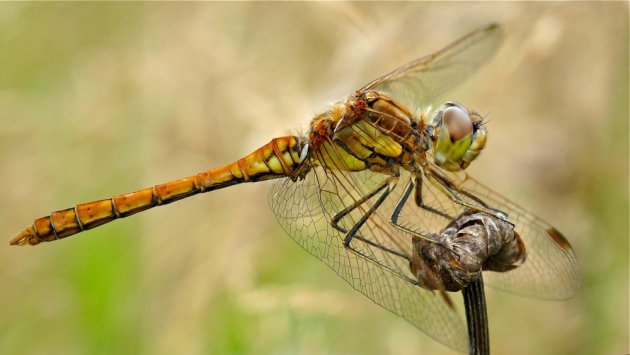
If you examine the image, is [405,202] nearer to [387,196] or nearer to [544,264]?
[387,196]

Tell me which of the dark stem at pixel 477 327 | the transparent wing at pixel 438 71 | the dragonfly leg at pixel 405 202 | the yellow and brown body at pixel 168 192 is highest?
the transparent wing at pixel 438 71

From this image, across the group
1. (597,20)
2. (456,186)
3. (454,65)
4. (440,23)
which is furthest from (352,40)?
(456,186)

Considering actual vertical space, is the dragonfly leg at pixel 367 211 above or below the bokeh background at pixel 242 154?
below

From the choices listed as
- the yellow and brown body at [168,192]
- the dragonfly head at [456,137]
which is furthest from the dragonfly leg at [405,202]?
the yellow and brown body at [168,192]

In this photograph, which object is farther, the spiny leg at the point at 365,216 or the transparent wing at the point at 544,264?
the spiny leg at the point at 365,216

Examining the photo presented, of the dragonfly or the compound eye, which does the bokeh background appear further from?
the compound eye

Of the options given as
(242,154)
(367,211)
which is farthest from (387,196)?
(242,154)

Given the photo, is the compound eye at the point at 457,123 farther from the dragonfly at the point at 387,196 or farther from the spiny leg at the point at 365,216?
the spiny leg at the point at 365,216
